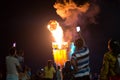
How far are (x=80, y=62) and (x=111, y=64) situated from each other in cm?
119

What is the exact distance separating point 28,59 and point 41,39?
4.07 meters

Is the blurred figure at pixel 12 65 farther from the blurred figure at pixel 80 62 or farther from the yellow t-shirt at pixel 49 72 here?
the yellow t-shirt at pixel 49 72

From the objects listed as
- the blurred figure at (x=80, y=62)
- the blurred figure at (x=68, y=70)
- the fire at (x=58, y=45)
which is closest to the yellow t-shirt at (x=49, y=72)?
the blurred figure at (x=68, y=70)

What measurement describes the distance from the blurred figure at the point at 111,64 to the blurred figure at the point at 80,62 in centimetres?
103

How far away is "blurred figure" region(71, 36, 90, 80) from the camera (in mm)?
10922

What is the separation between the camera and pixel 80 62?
433 inches

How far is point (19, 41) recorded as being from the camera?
6531cm

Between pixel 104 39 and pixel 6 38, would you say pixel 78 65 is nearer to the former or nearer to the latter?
pixel 6 38

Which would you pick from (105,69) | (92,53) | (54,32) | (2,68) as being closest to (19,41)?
(92,53)

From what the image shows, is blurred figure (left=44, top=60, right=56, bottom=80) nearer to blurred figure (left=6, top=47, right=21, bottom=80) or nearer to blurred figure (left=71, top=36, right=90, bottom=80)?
blurred figure (left=6, top=47, right=21, bottom=80)

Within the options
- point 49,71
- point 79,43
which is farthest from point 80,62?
point 49,71

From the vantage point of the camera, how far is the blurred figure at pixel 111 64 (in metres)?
9.94

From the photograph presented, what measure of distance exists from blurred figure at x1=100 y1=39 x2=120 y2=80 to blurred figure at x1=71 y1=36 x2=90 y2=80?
1034 millimetres

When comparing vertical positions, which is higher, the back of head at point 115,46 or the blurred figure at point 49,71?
the back of head at point 115,46
